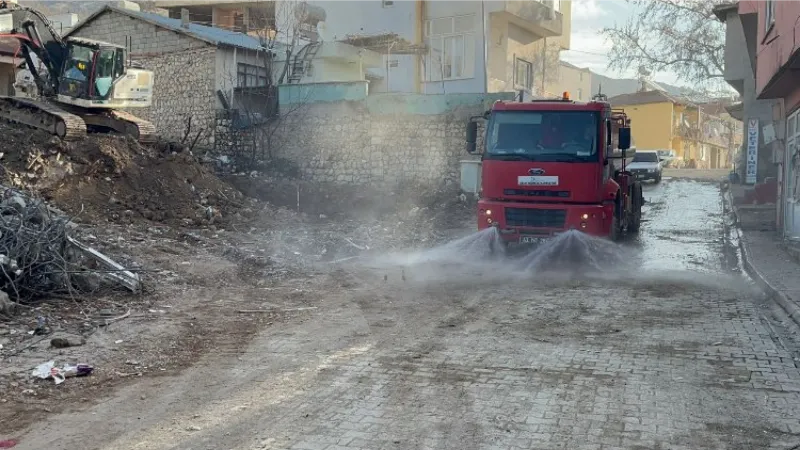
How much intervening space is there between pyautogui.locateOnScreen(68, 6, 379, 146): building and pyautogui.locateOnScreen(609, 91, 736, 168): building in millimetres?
32814

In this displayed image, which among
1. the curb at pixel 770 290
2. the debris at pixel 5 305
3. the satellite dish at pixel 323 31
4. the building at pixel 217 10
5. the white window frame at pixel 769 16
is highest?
the building at pixel 217 10

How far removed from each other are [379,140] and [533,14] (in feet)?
47.8

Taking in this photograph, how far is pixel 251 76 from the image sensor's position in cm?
3119

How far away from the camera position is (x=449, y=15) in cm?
3494

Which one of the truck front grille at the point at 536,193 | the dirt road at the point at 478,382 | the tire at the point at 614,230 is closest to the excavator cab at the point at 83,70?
the truck front grille at the point at 536,193

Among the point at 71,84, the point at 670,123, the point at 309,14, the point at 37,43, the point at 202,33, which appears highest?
the point at 309,14

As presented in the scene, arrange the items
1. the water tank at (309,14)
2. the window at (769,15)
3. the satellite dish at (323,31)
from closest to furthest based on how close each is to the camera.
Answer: the window at (769,15)
the water tank at (309,14)
the satellite dish at (323,31)

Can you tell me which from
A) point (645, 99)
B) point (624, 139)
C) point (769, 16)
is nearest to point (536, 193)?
point (624, 139)

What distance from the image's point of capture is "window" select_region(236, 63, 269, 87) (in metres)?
30.5

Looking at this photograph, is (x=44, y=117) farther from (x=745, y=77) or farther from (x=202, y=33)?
(x=745, y=77)

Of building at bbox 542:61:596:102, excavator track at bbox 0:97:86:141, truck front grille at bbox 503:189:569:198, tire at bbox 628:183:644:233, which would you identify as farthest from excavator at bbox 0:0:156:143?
building at bbox 542:61:596:102

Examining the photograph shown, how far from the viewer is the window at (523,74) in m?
37.2

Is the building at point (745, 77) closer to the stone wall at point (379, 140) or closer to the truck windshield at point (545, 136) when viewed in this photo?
the stone wall at point (379, 140)

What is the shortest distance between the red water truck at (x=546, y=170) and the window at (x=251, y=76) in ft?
61.2
